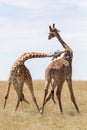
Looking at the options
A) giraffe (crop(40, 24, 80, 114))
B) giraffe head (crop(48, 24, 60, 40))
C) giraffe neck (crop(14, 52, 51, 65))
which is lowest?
giraffe (crop(40, 24, 80, 114))

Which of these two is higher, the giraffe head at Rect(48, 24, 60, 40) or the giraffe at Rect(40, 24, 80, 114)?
the giraffe head at Rect(48, 24, 60, 40)

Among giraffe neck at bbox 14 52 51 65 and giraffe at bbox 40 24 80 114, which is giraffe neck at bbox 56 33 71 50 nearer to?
giraffe at bbox 40 24 80 114

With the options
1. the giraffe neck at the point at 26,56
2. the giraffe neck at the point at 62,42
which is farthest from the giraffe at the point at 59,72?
the giraffe neck at the point at 26,56

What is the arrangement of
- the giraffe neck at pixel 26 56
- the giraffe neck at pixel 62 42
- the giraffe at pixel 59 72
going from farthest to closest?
the giraffe neck at pixel 62 42 → the giraffe neck at pixel 26 56 → the giraffe at pixel 59 72

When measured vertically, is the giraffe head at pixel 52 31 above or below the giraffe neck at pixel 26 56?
above

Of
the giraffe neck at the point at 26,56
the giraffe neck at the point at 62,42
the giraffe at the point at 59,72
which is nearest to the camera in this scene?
the giraffe at the point at 59,72

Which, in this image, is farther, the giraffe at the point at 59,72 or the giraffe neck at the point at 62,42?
the giraffe neck at the point at 62,42

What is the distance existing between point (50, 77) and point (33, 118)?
2889 millimetres

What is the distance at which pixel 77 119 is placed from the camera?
15.1 metres

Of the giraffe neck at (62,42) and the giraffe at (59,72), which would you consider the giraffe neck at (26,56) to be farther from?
the giraffe neck at (62,42)

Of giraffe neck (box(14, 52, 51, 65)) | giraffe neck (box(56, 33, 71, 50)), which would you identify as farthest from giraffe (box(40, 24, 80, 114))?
giraffe neck (box(14, 52, 51, 65))

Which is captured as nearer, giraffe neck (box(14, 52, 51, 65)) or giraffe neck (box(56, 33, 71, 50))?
giraffe neck (box(14, 52, 51, 65))

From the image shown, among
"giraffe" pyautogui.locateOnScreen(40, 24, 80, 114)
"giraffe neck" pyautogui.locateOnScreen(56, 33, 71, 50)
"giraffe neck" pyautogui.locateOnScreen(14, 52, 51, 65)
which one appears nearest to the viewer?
"giraffe" pyautogui.locateOnScreen(40, 24, 80, 114)

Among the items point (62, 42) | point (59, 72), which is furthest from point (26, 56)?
point (62, 42)
